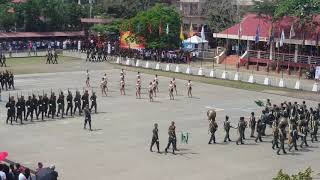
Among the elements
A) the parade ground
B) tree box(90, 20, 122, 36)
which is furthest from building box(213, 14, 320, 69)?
the parade ground

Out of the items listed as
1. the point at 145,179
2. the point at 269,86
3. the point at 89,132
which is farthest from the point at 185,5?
the point at 145,179

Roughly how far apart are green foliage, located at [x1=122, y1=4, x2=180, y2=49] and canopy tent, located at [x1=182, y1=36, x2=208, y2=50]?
1.73 metres

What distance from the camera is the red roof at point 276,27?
5494 cm

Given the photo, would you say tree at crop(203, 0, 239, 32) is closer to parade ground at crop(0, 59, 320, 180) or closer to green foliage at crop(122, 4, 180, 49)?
green foliage at crop(122, 4, 180, 49)

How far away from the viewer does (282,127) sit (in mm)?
26234

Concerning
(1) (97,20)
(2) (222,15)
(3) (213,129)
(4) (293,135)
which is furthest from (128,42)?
(4) (293,135)

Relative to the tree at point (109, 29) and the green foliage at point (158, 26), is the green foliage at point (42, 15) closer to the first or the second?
the tree at point (109, 29)

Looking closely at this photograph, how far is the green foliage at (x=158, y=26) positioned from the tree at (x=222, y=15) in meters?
9.32

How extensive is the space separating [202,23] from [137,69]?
23.9 m

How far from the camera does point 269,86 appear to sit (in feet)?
153

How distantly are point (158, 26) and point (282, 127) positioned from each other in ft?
121

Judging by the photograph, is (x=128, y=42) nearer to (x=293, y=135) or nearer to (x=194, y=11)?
(x=194, y=11)

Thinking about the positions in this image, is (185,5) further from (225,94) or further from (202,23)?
(225,94)

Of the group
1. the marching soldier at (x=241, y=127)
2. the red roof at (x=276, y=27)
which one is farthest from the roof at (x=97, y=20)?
the marching soldier at (x=241, y=127)
